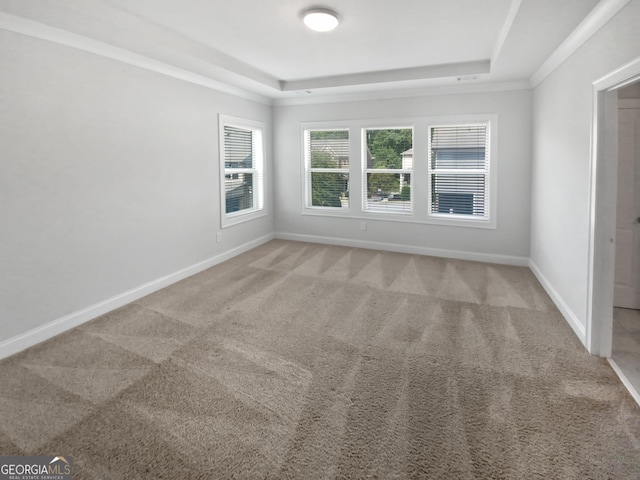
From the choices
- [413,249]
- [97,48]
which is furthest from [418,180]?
[97,48]

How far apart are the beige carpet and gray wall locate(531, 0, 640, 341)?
0.43m

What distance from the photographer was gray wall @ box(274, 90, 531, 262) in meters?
5.05

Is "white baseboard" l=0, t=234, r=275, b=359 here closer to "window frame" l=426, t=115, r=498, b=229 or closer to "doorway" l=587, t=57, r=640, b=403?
"window frame" l=426, t=115, r=498, b=229

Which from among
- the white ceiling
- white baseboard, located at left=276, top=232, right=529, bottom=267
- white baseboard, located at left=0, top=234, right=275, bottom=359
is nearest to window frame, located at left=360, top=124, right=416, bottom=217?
white baseboard, located at left=276, top=232, right=529, bottom=267

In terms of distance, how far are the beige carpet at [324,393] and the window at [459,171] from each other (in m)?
1.89

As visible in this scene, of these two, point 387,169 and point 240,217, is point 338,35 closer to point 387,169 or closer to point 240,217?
point 387,169

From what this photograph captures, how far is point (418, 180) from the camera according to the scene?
5.67 m

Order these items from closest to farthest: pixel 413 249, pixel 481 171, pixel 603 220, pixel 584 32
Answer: pixel 603 220, pixel 584 32, pixel 481 171, pixel 413 249

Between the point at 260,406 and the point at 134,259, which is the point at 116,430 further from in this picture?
Answer: the point at 134,259

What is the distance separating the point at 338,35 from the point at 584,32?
6.67 feet

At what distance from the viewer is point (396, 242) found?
19.7 feet

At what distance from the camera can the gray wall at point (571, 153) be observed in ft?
8.13

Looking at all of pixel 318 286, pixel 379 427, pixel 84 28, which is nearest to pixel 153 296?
pixel 318 286

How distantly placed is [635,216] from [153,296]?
4.86 m
